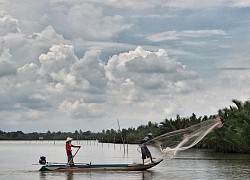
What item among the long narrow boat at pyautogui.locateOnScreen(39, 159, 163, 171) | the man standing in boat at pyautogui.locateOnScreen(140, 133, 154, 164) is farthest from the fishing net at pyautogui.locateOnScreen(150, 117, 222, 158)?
the long narrow boat at pyautogui.locateOnScreen(39, 159, 163, 171)

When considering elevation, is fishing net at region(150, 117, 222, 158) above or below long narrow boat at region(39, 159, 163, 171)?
above

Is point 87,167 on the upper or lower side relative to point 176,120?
lower

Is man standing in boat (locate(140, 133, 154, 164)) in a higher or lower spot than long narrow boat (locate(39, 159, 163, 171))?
higher

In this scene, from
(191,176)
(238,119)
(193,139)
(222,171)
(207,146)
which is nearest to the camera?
(191,176)

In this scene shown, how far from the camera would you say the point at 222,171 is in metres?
30.7

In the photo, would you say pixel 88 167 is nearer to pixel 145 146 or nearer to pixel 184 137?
pixel 145 146

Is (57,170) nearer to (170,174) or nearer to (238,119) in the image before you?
(170,174)

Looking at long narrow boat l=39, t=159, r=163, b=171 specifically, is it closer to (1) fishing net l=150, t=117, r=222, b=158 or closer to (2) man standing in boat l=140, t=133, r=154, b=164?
(2) man standing in boat l=140, t=133, r=154, b=164

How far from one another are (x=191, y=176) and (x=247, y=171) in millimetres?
5064

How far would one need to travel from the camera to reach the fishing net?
92.1ft

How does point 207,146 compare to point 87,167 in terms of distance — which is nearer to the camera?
point 87,167

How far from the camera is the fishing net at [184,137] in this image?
28078 millimetres

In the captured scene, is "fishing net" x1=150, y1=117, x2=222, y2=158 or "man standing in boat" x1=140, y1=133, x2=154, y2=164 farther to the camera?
"man standing in boat" x1=140, y1=133, x2=154, y2=164

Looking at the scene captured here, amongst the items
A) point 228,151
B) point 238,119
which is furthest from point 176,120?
point 238,119
